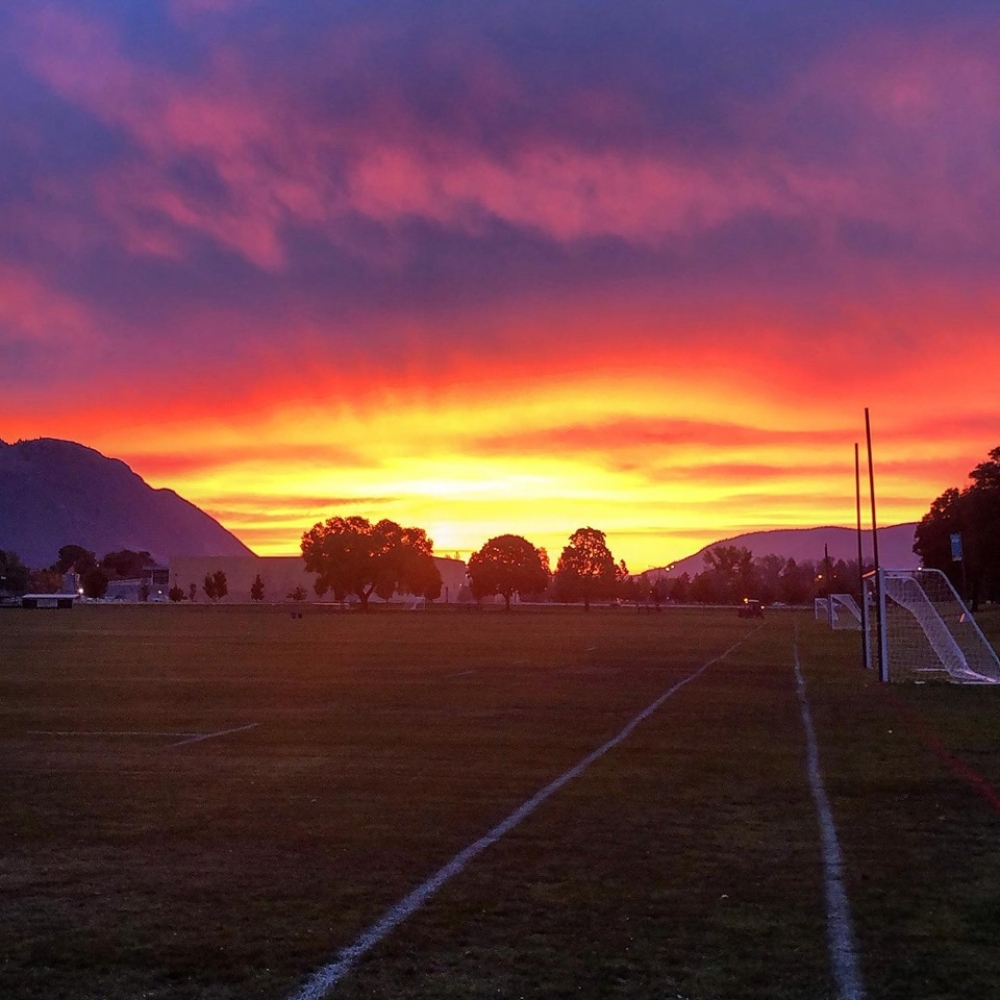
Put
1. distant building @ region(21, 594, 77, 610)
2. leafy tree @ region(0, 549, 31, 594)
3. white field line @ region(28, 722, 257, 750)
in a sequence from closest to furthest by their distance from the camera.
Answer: white field line @ region(28, 722, 257, 750) < distant building @ region(21, 594, 77, 610) < leafy tree @ region(0, 549, 31, 594)

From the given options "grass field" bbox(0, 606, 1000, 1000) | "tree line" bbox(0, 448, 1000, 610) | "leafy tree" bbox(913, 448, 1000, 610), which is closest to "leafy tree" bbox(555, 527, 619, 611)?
"tree line" bbox(0, 448, 1000, 610)

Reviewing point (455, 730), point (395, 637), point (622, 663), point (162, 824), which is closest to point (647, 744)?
point (455, 730)

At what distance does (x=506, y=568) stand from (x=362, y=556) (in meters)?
30.4

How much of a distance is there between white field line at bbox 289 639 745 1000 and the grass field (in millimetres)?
92

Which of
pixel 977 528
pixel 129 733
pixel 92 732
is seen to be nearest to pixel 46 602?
pixel 977 528

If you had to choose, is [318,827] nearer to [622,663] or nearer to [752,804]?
[752,804]

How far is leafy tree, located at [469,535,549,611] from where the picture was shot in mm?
171250

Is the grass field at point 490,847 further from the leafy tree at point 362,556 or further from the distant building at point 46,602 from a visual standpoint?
the leafy tree at point 362,556

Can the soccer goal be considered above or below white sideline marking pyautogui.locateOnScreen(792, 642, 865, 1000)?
above

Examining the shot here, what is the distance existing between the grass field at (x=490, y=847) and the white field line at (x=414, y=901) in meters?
0.09

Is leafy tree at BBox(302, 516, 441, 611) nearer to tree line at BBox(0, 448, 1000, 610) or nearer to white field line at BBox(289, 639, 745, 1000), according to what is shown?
tree line at BBox(0, 448, 1000, 610)

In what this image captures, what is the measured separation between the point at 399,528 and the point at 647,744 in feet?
458

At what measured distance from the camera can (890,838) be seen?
9938 mm

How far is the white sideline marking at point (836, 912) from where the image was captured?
6160mm
